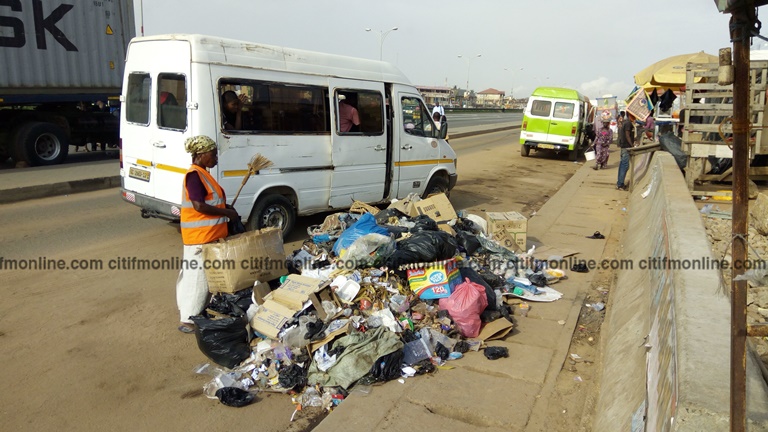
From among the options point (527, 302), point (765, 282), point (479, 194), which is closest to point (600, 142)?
point (479, 194)

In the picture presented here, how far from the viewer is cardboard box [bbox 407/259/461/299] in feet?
16.5

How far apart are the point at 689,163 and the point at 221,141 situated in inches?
326

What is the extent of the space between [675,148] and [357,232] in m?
8.54

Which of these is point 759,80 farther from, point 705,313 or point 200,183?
point 200,183

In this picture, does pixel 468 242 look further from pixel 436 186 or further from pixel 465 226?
pixel 436 186

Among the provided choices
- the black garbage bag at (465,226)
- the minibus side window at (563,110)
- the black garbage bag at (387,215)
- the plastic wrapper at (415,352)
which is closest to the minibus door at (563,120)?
the minibus side window at (563,110)

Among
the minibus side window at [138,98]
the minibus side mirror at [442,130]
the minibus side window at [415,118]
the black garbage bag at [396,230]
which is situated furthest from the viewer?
the minibus side mirror at [442,130]

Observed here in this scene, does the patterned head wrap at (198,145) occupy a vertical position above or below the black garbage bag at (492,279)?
above

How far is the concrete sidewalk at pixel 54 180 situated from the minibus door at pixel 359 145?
5.80m

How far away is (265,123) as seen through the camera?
22.5ft

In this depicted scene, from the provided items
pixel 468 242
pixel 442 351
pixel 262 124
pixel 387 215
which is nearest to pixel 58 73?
pixel 262 124

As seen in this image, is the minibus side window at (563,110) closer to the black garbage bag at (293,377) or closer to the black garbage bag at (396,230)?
the black garbage bag at (396,230)

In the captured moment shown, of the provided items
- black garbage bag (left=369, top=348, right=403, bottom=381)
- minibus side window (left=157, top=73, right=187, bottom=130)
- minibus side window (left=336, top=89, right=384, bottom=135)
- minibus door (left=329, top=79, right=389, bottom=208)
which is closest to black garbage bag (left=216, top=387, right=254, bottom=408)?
black garbage bag (left=369, top=348, right=403, bottom=381)

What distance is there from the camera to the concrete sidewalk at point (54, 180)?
9.68m
